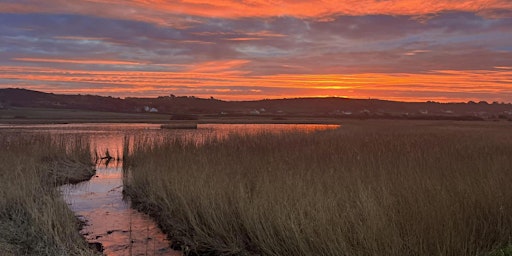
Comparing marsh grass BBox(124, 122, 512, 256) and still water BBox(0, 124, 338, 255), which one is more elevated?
marsh grass BBox(124, 122, 512, 256)

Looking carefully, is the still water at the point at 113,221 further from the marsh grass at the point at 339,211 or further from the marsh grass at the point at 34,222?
the marsh grass at the point at 34,222

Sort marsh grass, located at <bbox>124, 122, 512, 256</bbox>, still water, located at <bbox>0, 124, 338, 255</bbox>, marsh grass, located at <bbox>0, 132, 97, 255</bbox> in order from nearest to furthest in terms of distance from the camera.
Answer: marsh grass, located at <bbox>124, 122, 512, 256</bbox> < marsh grass, located at <bbox>0, 132, 97, 255</bbox> < still water, located at <bbox>0, 124, 338, 255</bbox>

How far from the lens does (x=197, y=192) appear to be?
927 cm

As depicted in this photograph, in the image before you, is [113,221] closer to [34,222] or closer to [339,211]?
[34,222]

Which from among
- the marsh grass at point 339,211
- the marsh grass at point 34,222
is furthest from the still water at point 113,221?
the marsh grass at point 34,222

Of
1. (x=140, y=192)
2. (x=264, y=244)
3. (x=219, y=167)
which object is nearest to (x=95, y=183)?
(x=140, y=192)

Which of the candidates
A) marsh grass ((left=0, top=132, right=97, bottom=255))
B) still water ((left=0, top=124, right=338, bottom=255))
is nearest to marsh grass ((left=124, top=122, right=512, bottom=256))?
still water ((left=0, top=124, right=338, bottom=255))

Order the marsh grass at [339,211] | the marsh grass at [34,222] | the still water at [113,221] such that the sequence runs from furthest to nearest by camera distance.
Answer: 1. the still water at [113,221]
2. the marsh grass at [34,222]
3. the marsh grass at [339,211]

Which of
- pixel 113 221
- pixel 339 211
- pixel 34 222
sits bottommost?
pixel 113 221

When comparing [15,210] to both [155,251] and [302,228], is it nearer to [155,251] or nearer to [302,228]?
[155,251]

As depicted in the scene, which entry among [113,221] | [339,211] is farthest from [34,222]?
[339,211]

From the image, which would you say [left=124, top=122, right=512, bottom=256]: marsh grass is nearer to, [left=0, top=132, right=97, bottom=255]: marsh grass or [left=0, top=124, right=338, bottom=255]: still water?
[left=0, top=124, right=338, bottom=255]: still water

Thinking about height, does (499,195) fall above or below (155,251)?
above

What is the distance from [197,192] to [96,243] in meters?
2.05
